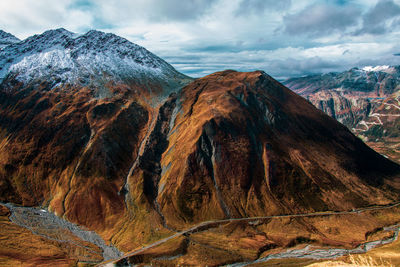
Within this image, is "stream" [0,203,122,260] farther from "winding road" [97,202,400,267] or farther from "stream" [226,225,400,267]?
"stream" [226,225,400,267]

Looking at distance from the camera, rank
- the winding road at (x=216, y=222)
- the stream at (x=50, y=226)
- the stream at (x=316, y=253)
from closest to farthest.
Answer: the stream at (x=316, y=253)
the winding road at (x=216, y=222)
the stream at (x=50, y=226)

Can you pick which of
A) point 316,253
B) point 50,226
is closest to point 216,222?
point 316,253

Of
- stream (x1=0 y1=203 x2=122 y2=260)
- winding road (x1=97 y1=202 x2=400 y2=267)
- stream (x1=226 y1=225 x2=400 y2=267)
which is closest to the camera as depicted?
stream (x1=226 y1=225 x2=400 y2=267)

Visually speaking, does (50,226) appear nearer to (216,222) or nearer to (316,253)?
(216,222)

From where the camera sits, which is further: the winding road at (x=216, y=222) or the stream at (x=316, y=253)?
the winding road at (x=216, y=222)

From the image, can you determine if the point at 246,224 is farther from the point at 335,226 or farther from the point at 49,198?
the point at 49,198

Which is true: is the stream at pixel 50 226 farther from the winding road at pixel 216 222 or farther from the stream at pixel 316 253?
the stream at pixel 316 253

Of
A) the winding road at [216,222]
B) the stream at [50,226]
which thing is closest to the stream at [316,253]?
the winding road at [216,222]

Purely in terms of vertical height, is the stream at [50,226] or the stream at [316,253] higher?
the stream at [50,226]

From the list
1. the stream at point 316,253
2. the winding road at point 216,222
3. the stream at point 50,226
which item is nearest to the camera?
the stream at point 316,253

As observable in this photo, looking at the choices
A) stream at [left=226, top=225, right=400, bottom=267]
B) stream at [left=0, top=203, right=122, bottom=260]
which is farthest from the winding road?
stream at [left=226, top=225, right=400, bottom=267]

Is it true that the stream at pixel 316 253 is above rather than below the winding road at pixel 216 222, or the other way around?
below
